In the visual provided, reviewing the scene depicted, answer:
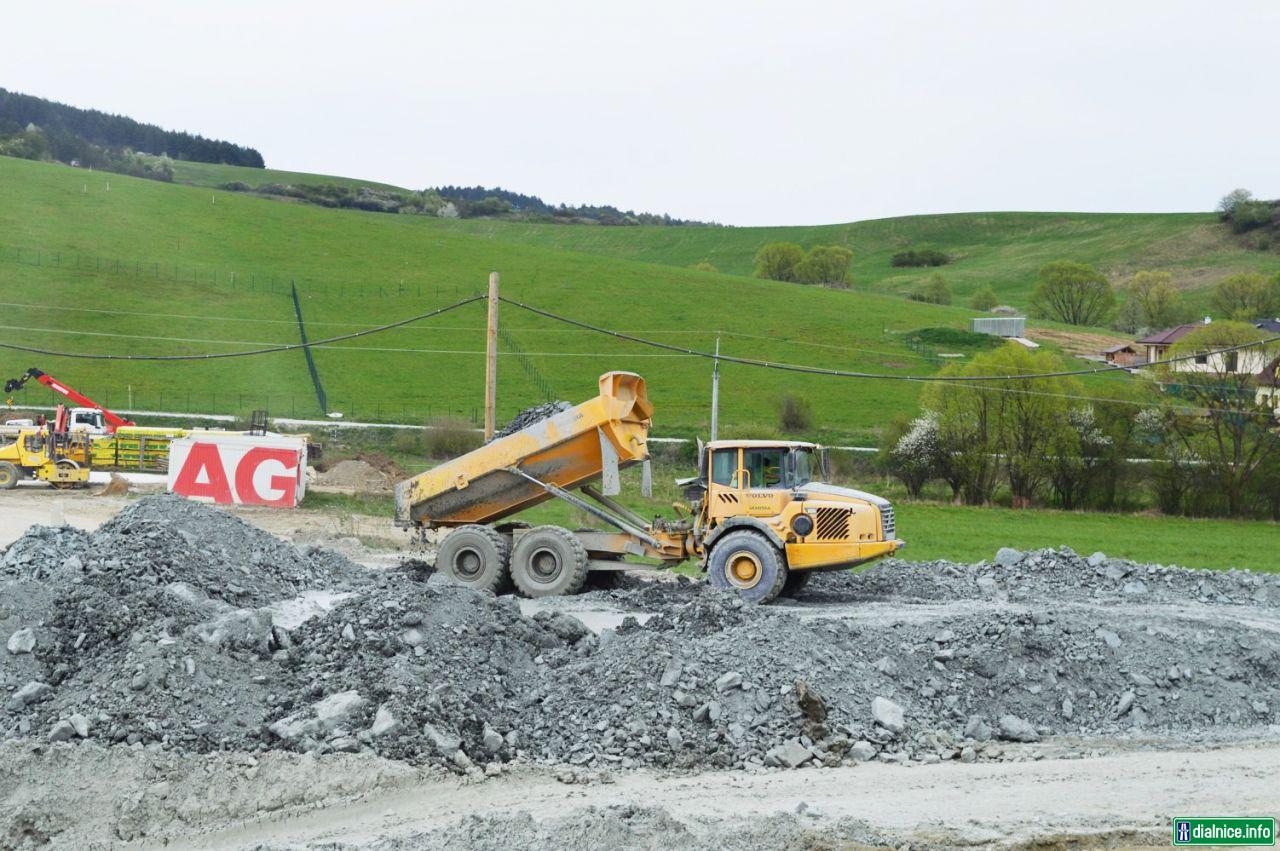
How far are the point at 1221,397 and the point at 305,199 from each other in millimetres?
94903

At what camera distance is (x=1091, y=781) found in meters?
9.04

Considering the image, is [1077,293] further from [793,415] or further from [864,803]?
[864,803]

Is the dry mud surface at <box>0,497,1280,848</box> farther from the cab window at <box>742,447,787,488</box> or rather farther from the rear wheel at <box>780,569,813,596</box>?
the rear wheel at <box>780,569,813,596</box>

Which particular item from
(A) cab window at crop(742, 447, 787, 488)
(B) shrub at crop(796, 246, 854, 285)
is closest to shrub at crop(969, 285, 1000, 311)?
(B) shrub at crop(796, 246, 854, 285)

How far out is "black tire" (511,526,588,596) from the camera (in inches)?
648

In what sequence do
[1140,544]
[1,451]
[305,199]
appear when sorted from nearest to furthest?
1. [1140,544]
2. [1,451]
3. [305,199]

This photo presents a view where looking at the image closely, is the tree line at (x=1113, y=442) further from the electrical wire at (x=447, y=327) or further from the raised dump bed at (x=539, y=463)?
the raised dump bed at (x=539, y=463)

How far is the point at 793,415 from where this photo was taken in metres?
48.8

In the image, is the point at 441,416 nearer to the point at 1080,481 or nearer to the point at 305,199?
the point at 1080,481

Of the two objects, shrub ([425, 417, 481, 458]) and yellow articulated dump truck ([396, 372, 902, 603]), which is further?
shrub ([425, 417, 481, 458])

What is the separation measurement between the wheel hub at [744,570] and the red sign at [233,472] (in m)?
15.1

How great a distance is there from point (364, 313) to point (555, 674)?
178ft

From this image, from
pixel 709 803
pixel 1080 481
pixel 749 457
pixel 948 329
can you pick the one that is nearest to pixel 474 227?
pixel 948 329

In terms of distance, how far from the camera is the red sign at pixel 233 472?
90.0ft
